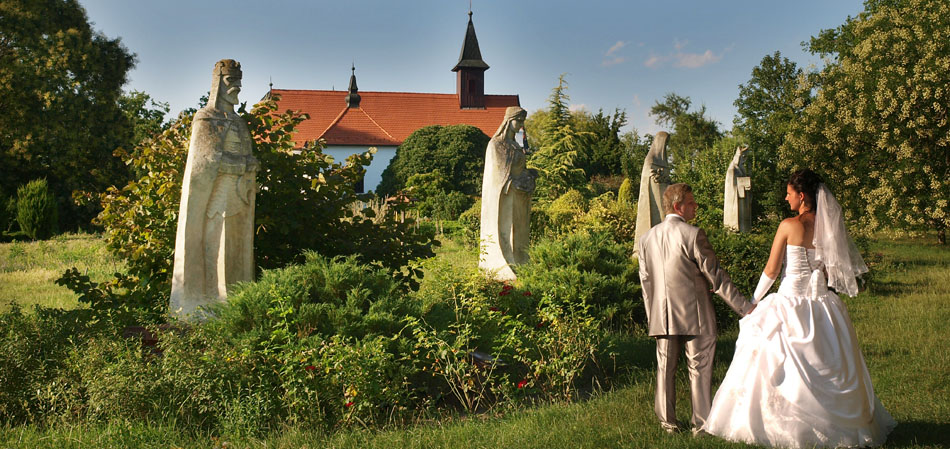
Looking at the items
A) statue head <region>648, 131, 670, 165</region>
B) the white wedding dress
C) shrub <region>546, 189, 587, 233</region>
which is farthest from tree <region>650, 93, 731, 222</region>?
the white wedding dress

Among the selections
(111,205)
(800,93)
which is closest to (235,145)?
(111,205)

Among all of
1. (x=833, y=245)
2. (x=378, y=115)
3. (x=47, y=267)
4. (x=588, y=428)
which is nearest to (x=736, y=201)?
(x=833, y=245)

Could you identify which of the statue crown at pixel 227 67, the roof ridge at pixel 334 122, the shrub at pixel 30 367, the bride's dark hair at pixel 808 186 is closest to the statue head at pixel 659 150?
the bride's dark hair at pixel 808 186

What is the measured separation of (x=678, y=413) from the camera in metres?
5.78

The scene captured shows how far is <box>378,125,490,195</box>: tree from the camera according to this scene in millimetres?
36719

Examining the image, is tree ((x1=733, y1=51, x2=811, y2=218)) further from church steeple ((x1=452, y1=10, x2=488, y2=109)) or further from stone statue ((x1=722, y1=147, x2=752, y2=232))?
church steeple ((x1=452, y1=10, x2=488, y2=109))

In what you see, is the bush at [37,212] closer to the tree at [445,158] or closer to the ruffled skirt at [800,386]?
the tree at [445,158]

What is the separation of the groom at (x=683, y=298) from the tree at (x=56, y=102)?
26922 millimetres

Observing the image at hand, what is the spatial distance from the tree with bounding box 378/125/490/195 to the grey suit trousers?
30.0 metres

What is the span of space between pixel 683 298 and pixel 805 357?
0.85 metres

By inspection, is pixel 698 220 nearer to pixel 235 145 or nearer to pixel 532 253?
pixel 532 253

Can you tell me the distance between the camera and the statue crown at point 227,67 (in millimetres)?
7191

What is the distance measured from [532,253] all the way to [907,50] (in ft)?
56.1

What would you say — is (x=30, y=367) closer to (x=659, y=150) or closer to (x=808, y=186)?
(x=808, y=186)
